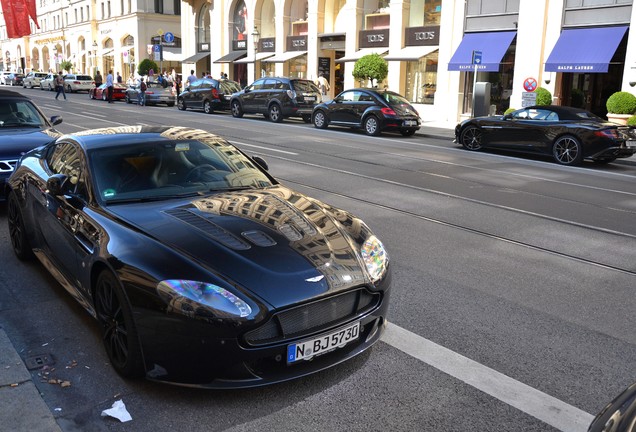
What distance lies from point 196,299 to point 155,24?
65.6 m

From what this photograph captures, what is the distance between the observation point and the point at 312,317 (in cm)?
343

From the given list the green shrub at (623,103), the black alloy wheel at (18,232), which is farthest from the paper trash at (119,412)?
the green shrub at (623,103)

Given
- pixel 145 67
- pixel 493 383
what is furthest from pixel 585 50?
pixel 145 67

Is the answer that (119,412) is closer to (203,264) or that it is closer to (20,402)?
(20,402)

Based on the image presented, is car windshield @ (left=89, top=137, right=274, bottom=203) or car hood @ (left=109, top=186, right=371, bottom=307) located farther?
car windshield @ (left=89, top=137, right=274, bottom=203)

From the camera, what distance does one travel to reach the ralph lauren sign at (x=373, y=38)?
103 feet

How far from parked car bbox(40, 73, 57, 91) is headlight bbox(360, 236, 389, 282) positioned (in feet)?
173

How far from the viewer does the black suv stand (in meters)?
24.7

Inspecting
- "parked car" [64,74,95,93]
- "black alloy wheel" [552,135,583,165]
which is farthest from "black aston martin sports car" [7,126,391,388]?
"parked car" [64,74,95,93]

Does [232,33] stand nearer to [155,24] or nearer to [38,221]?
[155,24]

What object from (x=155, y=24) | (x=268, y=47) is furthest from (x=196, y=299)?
(x=155, y=24)

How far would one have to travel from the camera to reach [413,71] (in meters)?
30.5

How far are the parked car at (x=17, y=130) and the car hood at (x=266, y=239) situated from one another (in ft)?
14.5

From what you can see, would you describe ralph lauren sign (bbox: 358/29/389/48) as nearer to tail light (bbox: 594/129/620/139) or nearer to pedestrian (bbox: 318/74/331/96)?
pedestrian (bbox: 318/74/331/96)
